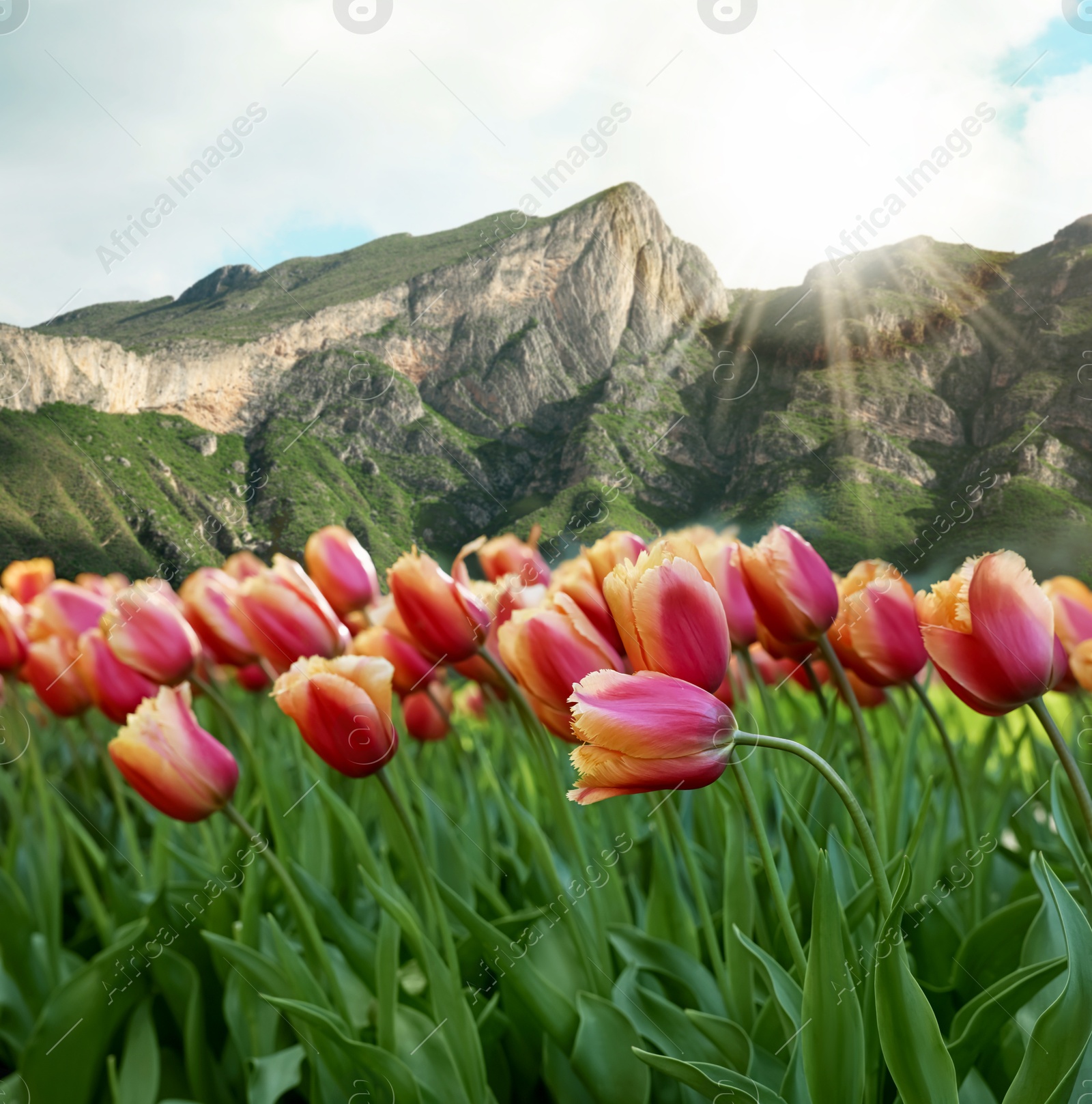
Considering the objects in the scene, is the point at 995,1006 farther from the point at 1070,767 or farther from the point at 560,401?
the point at 560,401

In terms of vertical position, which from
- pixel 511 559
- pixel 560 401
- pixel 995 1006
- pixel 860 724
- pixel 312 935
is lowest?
pixel 995 1006

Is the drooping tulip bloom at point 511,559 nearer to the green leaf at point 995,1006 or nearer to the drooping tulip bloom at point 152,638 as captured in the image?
the drooping tulip bloom at point 152,638

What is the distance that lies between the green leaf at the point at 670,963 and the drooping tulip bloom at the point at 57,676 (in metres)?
0.61

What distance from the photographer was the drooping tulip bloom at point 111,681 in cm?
70

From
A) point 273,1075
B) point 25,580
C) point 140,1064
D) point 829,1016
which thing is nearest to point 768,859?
point 829,1016

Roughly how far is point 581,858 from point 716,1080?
216 millimetres

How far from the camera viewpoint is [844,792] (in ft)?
0.67

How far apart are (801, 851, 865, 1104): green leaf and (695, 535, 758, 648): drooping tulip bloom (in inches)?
9.6

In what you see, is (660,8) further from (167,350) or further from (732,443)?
(167,350)

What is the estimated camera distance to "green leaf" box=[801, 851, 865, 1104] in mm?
272

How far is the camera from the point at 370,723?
1.34 feet

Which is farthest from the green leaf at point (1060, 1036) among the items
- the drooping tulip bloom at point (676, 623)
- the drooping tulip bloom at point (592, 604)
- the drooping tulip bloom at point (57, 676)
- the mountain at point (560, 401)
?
the mountain at point (560, 401)

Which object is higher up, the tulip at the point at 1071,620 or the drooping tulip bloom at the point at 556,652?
the drooping tulip bloom at the point at 556,652

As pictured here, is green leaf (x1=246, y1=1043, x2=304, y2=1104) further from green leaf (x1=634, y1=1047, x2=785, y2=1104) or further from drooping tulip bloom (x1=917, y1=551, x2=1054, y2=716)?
drooping tulip bloom (x1=917, y1=551, x2=1054, y2=716)
